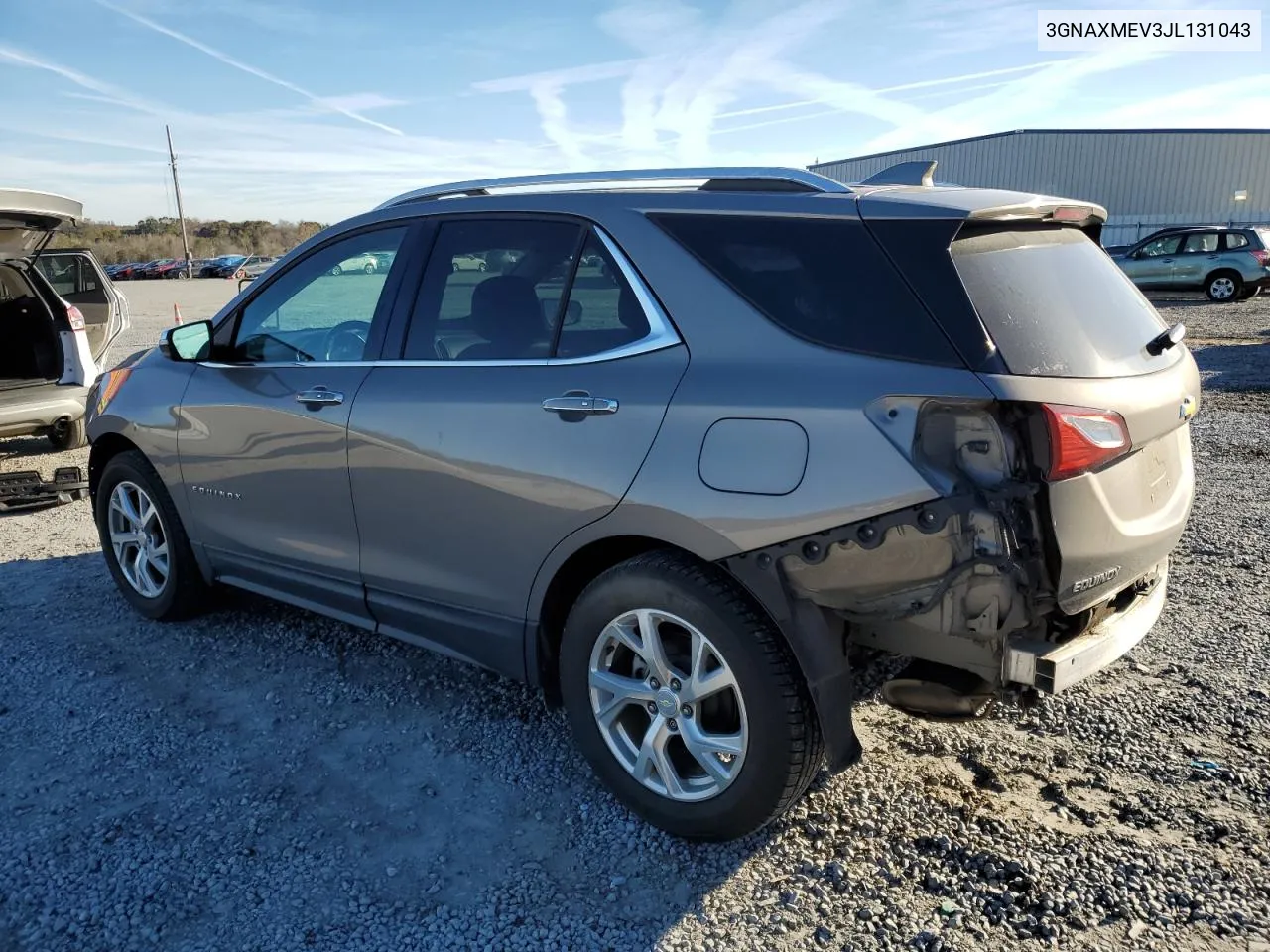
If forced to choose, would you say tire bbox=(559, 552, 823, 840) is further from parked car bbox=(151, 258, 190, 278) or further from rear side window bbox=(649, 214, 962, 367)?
parked car bbox=(151, 258, 190, 278)

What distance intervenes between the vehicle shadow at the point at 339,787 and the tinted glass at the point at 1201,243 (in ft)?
73.2

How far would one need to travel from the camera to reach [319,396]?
3.61 m

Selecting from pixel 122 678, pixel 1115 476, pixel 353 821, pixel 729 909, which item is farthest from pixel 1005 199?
pixel 122 678

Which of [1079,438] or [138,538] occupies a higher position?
[1079,438]

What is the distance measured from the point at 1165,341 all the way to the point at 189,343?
389 centimetres

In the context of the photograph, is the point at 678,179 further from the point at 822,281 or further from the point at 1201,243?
the point at 1201,243

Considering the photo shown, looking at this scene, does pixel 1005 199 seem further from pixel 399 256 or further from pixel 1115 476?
pixel 399 256

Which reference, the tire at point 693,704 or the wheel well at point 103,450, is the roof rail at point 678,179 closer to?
the tire at point 693,704

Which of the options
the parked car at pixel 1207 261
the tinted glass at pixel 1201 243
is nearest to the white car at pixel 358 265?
the parked car at pixel 1207 261

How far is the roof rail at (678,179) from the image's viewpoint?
9.23 feet

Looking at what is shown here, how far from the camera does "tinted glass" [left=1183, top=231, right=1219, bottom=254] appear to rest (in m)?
21.0

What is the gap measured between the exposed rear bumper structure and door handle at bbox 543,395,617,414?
1253 millimetres

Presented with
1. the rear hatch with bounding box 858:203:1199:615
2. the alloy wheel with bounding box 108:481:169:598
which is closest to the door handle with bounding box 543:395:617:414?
the rear hatch with bounding box 858:203:1199:615

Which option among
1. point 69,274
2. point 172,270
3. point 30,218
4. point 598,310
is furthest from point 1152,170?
point 172,270
